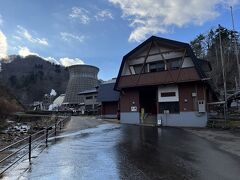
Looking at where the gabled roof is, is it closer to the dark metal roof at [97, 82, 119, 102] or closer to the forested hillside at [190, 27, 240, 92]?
the dark metal roof at [97, 82, 119, 102]

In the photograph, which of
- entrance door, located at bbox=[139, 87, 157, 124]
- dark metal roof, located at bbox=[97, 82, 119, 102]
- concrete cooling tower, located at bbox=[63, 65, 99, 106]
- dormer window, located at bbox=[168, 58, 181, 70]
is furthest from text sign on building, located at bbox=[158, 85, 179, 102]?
concrete cooling tower, located at bbox=[63, 65, 99, 106]

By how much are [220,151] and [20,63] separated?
501ft

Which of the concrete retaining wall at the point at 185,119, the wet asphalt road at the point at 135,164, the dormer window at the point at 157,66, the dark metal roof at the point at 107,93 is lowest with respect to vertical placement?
the wet asphalt road at the point at 135,164

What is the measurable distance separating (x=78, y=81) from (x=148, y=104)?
72673mm

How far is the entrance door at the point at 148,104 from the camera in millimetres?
30266

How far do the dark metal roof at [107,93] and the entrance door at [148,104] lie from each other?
10.4 meters

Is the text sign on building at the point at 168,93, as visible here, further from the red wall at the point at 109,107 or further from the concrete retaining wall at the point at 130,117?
the red wall at the point at 109,107

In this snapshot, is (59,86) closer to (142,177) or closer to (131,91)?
(131,91)

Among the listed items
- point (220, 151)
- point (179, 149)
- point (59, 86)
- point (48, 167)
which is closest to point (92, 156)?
point (48, 167)

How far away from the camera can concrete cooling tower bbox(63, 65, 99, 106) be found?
9894 centimetres

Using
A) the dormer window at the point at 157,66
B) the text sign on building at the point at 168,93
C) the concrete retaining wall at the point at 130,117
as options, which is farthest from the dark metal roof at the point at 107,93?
the text sign on building at the point at 168,93

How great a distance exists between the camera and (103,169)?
8.52m

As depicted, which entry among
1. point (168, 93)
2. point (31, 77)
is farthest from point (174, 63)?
point (31, 77)

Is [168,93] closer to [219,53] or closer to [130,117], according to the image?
[130,117]
